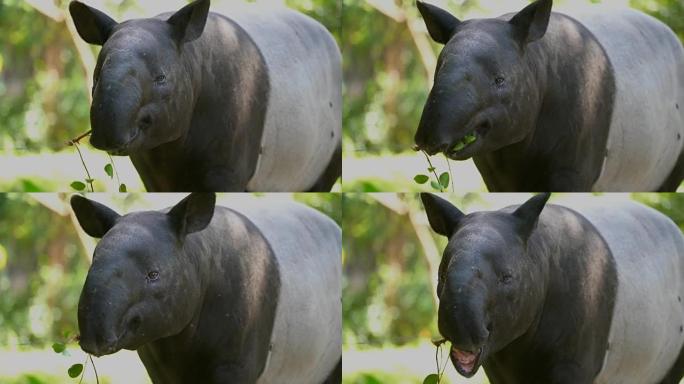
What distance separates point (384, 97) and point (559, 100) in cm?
76

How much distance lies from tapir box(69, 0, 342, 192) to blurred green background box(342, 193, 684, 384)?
29 centimetres

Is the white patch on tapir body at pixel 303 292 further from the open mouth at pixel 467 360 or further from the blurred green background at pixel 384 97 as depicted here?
the open mouth at pixel 467 360

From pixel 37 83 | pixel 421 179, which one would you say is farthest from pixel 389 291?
pixel 37 83

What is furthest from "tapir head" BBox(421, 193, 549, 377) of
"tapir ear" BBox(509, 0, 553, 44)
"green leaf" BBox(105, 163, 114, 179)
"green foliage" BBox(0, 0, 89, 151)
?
"green foliage" BBox(0, 0, 89, 151)

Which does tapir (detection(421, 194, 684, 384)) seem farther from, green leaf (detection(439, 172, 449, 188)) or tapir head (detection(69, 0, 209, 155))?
tapir head (detection(69, 0, 209, 155))

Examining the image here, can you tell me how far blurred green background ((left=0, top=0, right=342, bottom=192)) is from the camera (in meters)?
4.79

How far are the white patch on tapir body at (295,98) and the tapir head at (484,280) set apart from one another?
0.52 meters

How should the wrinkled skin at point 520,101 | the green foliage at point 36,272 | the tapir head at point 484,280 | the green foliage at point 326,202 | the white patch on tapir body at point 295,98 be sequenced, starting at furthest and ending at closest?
1. the green foliage at point 36,272
2. the green foliage at point 326,202
3. the white patch on tapir body at point 295,98
4. the wrinkled skin at point 520,101
5. the tapir head at point 484,280

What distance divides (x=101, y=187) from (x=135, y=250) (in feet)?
2.61

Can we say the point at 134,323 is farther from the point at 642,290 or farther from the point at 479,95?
the point at 642,290

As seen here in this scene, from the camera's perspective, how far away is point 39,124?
4863 mm

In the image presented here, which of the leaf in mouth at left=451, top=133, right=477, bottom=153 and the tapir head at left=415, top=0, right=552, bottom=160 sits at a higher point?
the tapir head at left=415, top=0, right=552, bottom=160

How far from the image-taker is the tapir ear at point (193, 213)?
4.10 metres

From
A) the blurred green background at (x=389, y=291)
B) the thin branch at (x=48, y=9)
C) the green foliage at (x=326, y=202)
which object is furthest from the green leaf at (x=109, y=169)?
the blurred green background at (x=389, y=291)
